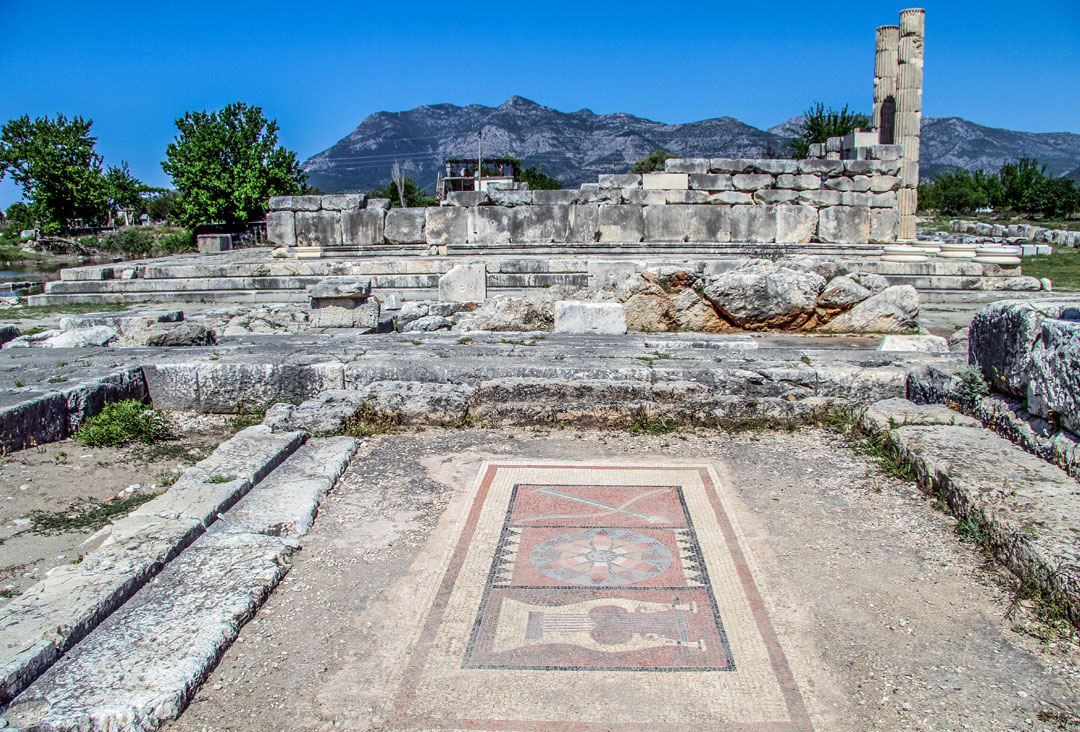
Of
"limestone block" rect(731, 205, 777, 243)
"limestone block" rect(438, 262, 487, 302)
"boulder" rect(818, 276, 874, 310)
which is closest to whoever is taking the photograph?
"boulder" rect(818, 276, 874, 310)

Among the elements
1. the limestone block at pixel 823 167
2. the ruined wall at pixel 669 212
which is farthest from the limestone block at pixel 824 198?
the limestone block at pixel 823 167

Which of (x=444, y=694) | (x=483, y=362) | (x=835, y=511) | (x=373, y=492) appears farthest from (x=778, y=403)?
(x=444, y=694)

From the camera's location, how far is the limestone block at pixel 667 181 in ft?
51.9

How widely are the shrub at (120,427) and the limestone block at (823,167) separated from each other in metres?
14.2

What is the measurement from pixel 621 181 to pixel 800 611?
45.9 feet

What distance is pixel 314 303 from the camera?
409 inches

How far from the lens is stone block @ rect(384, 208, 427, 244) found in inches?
632

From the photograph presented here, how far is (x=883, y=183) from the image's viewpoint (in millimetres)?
15727

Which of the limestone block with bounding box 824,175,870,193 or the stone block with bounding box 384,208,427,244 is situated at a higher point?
the limestone block with bounding box 824,175,870,193

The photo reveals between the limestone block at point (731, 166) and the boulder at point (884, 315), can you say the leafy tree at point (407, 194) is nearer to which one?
the limestone block at point (731, 166)

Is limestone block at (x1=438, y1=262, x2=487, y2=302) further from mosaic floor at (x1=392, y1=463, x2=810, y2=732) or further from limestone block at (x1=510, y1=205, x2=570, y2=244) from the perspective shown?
mosaic floor at (x1=392, y1=463, x2=810, y2=732)

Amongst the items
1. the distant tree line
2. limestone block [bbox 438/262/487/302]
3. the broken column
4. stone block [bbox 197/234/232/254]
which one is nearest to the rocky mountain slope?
the distant tree line

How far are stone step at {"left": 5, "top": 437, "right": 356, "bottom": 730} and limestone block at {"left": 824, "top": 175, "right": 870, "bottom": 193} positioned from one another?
1446 centimetres

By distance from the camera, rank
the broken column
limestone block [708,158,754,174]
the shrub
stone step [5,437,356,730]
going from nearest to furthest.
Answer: stone step [5,437,356,730], the shrub, limestone block [708,158,754,174], the broken column
